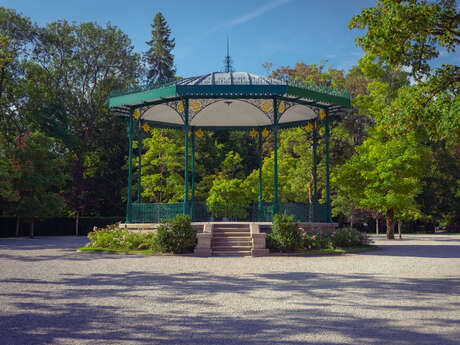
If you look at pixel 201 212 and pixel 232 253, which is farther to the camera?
pixel 201 212

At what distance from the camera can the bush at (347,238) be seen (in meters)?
18.0

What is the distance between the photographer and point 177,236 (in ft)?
51.5

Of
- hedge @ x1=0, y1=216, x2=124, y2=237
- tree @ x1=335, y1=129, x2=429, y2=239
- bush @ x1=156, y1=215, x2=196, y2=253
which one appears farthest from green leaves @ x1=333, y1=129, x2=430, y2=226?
hedge @ x1=0, y1=216, x2=124, y2=237

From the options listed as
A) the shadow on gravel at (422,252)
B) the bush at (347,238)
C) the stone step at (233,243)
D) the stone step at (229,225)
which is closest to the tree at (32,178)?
the stone step at (229,225)

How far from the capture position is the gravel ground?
5.34 metres

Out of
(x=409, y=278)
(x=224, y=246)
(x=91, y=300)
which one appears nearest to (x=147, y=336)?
(x=91, y=300)

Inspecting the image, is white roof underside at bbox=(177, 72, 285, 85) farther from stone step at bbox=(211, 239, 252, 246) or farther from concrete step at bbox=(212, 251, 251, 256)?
concrete step at bbox=(212, 251, 251, 256)

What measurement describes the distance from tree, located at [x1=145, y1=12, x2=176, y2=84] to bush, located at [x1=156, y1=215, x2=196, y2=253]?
140ft

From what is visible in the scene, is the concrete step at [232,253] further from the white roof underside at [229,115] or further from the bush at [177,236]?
the white roof underside at [229,115]

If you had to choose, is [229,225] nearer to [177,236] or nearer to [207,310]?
[177,236]

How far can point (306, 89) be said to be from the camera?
17891 millimetres

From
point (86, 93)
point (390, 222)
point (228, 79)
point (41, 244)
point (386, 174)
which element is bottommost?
point (41, 244)

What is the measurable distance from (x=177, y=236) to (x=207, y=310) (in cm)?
913

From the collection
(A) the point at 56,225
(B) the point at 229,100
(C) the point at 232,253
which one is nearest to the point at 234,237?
(C) the point at 232,253
